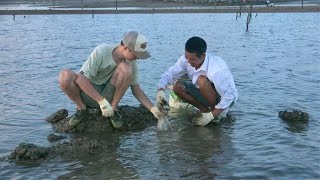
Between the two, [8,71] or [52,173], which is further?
[8,71]

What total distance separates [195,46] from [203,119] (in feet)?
3.28

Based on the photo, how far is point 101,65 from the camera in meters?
5.37

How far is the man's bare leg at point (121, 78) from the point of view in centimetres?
534

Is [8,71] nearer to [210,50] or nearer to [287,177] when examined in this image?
[210,50]

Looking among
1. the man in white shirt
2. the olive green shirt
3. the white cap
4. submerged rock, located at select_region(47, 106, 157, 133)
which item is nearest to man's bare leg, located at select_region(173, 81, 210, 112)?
the man in white shirt

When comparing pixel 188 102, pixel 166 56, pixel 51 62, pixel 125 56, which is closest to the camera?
pixel 125 56

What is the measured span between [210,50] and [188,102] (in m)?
9.48

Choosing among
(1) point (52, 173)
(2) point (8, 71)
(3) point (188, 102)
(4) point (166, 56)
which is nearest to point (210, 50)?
(4) point (166, 56)

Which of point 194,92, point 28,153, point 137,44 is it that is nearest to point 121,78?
point 137,44

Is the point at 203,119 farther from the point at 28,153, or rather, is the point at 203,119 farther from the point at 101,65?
the point at 28,153

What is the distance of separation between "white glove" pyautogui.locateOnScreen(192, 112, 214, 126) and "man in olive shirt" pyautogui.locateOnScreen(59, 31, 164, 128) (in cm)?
58

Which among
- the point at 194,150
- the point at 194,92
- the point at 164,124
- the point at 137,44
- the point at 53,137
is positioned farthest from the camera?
the point at 194,92

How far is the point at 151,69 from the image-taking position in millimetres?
11141

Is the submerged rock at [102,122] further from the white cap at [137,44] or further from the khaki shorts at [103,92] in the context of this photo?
the white cap at [137,44]
